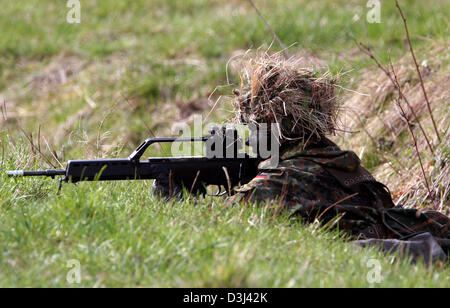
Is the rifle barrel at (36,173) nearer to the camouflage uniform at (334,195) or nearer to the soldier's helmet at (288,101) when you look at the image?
the camouflage uniform at (334,195)

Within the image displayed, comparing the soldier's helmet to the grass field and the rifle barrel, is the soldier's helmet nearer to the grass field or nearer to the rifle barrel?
the grass field

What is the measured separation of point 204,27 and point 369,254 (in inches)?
290

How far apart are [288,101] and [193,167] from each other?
80cm

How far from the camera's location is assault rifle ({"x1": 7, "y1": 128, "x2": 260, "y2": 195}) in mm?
4137

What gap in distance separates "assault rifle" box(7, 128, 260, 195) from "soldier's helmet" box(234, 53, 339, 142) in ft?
0.73

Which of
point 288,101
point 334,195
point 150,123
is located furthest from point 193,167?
point 150,123

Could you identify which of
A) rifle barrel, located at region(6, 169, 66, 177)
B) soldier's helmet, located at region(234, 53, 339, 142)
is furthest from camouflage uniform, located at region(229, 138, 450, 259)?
rifle barrel, located at region(6, 169, 66, 177)

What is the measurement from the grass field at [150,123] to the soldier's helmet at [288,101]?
634 millimetres

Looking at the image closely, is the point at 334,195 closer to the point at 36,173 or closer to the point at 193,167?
the point at 193,167

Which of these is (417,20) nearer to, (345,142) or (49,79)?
(345,142)

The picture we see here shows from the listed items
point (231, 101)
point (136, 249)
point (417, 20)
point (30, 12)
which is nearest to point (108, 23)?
point (30, 12)

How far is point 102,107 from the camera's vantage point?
30.2 feet

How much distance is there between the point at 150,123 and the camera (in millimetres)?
8898

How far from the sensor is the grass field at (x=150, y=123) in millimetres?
3271
